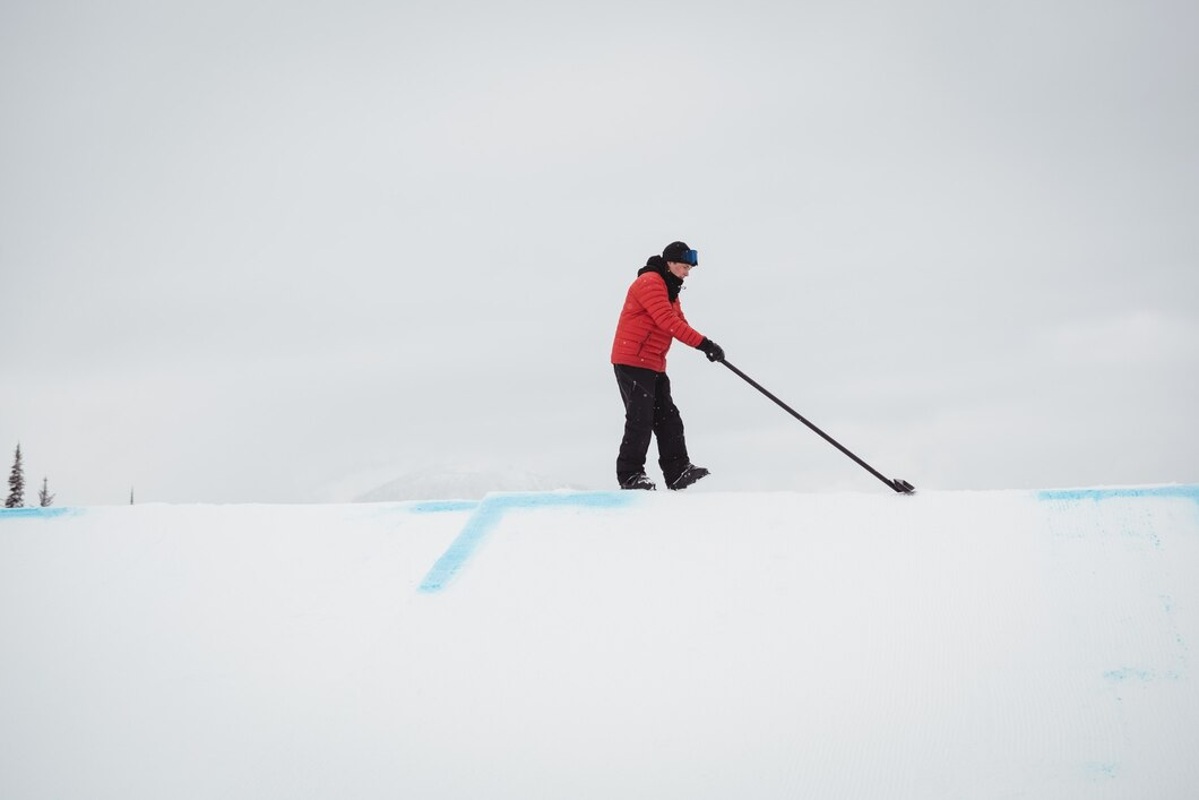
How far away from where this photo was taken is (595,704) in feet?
11.4

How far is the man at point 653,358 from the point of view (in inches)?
209

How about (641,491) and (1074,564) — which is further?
(641,491)

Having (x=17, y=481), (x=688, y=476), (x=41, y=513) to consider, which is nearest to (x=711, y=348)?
(x=688, y=476)

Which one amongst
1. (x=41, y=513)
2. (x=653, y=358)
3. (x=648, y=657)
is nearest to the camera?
(x=648, y=657)

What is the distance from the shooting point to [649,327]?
216 inches

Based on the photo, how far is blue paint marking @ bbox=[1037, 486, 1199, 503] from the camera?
4.41 metres

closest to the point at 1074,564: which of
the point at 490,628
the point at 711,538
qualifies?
the point at 711,538

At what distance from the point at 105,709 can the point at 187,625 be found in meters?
0.62

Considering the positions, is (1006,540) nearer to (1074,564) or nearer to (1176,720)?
(1074,564)

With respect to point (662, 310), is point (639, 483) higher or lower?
lower

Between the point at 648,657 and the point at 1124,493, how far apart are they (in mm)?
2815

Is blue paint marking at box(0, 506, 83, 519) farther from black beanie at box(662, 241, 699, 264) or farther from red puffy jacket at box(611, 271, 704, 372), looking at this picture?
black beanie at box(662, 241, 699, 264)

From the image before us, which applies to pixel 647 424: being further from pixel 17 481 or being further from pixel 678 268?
pixel 17 481

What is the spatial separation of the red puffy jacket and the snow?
0.98m
